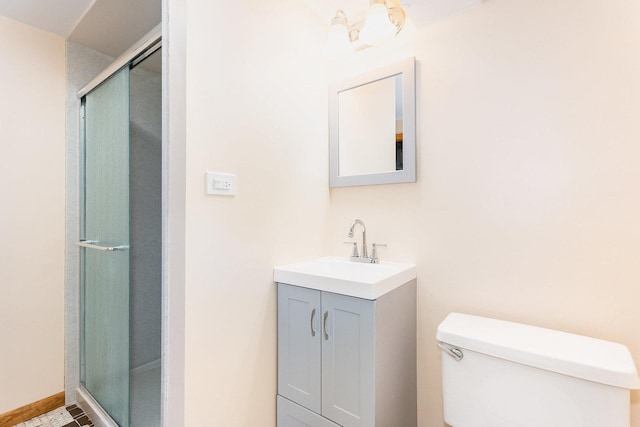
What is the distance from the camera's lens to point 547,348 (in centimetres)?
97

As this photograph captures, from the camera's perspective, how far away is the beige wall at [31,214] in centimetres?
167

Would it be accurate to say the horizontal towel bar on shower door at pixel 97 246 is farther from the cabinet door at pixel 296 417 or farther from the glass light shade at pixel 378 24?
the glass light shade at pixel 378 24

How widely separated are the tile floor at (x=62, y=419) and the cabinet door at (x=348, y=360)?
1.52 meters

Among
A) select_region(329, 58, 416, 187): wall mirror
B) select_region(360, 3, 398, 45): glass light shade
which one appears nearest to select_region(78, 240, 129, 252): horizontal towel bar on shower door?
select_region(329, 58, 416, 187): wall mirror

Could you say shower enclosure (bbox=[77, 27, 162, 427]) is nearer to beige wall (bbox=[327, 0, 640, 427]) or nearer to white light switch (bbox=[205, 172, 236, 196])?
white light switch (bbox=[205, 172, 236, 196])

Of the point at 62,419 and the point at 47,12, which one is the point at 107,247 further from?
the point at 47,12

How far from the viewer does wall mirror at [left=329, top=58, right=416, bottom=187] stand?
1.51 meters

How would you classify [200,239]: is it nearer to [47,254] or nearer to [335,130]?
[335,130]

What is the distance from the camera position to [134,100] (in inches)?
88.1

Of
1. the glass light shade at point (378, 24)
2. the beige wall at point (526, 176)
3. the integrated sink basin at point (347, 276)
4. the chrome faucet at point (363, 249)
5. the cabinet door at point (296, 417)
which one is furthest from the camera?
the chrome faucet at point (363, 249)

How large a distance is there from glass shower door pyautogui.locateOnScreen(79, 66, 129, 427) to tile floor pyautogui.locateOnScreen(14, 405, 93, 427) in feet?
0.43

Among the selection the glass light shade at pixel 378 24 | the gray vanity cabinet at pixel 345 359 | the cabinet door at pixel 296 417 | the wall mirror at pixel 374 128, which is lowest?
the cabinet door at pixel 296 417

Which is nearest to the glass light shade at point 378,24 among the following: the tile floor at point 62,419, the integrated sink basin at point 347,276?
the integrated sink basin at point 347,276

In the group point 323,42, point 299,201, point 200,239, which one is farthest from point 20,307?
point 323,42
